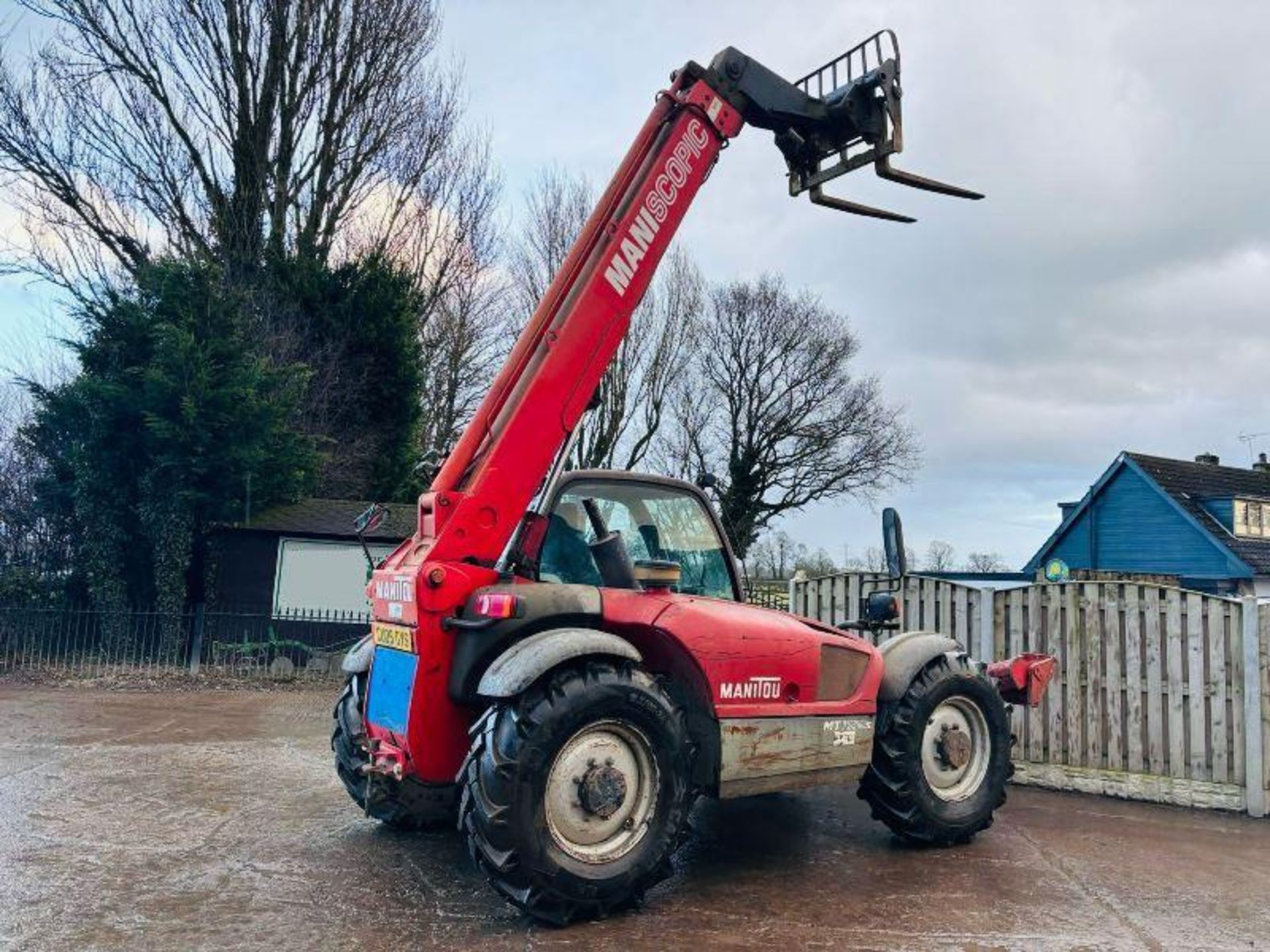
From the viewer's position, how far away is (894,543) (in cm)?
475

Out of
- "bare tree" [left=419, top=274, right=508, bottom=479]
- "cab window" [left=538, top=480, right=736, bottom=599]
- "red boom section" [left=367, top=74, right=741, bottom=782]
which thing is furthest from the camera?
"bare tree" [left=419, top=274, right=508, bottom=479]

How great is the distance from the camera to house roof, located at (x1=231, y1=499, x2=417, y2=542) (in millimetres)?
15281

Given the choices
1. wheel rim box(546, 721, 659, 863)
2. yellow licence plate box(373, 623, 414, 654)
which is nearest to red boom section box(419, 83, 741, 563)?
yellow licence plate box(373, 623, 414, 654)

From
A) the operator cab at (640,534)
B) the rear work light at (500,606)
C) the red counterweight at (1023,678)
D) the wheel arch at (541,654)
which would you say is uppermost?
the operator cab at (640,534)

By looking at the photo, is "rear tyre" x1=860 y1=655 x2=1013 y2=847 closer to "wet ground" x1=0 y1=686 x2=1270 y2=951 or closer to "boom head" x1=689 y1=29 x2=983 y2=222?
"wet ground" x1=0 y1=686 x2=1270 y2=951

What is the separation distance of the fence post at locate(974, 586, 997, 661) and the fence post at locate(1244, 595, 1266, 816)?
1.81 m

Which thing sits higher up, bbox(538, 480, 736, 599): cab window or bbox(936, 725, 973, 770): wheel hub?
bbox(538, 480, 736, 599): cab window

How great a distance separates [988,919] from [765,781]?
1126 millimetres

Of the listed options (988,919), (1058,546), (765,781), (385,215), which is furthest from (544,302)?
(1058,546)

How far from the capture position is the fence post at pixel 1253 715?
21.1 feet

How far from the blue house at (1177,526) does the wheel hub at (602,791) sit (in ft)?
89.9

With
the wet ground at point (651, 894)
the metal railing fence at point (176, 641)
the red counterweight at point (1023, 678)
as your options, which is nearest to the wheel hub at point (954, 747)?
the wet ground at point (651, 894)

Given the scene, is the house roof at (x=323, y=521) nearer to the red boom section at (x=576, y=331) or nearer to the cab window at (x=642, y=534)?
the cab window at (x=642, y=534)

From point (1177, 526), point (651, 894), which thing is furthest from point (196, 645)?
point (1177, 526)
